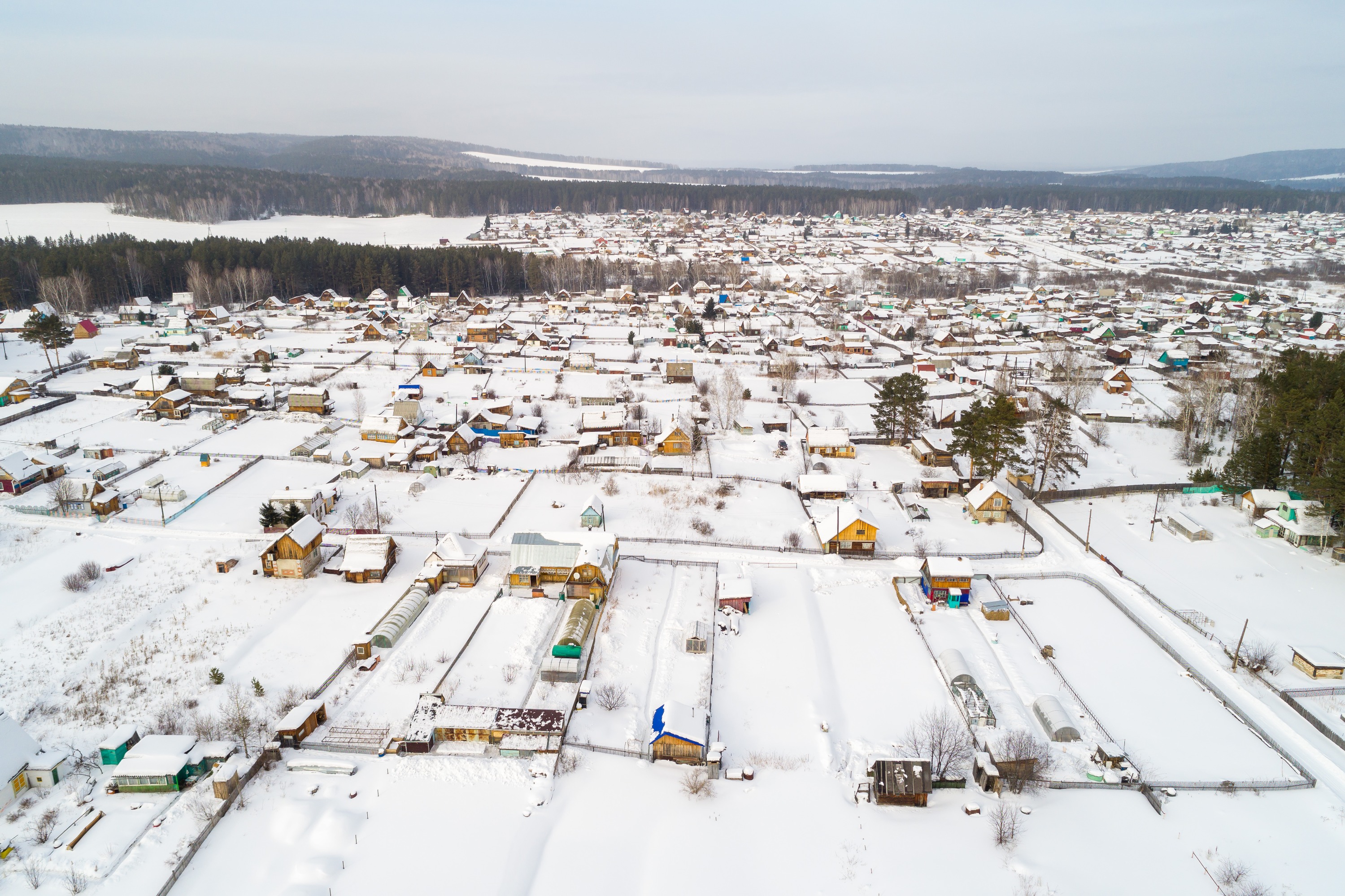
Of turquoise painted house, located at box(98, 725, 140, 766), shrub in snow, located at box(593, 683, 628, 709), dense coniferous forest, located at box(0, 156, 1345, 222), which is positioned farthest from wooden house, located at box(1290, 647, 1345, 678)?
dense coniferous forest, located at box(0, 156, 1345, 222)

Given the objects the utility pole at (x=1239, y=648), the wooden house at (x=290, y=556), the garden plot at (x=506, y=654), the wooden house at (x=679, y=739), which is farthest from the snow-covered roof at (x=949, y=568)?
the wooden house at (x=290, y=556)

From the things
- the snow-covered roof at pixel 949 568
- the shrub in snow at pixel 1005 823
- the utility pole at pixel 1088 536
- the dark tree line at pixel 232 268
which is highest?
the dark tree line at pixel 232 268

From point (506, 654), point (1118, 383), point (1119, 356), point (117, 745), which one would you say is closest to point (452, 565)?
point (506, 654)

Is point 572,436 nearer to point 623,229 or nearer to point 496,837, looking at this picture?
point 496,837

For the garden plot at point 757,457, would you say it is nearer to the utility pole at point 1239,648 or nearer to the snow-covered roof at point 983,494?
the snow-covered roof at point 983,494

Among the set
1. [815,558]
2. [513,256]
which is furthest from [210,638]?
[513,256]
